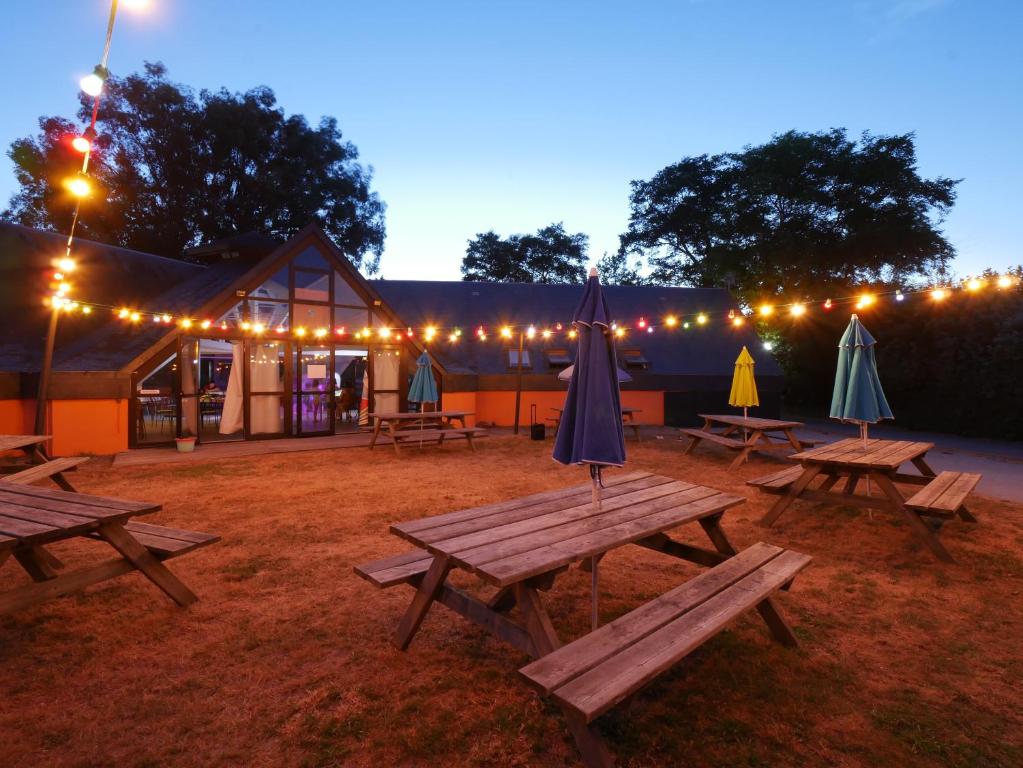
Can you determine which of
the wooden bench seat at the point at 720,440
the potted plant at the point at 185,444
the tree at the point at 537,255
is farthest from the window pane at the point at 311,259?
the tree at the point at 537,255

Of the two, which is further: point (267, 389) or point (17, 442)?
point (267, 389)

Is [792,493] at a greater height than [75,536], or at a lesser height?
lesser

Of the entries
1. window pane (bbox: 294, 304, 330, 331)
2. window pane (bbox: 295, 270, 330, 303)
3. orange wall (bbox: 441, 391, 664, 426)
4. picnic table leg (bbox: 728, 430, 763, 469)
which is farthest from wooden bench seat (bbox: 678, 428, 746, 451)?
window pane (bbox: 295, 270, 330, 303)

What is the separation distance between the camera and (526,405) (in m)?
16.0

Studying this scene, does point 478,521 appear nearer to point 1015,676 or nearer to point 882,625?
point 882,625

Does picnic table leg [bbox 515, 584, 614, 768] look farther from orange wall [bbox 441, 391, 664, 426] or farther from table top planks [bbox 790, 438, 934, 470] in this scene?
orange wall [bbox 441, 391, 664, 426]

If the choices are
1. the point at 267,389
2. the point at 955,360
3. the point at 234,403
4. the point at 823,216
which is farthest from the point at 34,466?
the point at 823,216

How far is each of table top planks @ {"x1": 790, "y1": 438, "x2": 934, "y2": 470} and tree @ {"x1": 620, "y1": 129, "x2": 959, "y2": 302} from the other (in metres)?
16.1

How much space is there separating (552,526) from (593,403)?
2.63ft

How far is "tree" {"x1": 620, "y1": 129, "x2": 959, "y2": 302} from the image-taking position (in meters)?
21.4

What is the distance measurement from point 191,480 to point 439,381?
7.52 metres

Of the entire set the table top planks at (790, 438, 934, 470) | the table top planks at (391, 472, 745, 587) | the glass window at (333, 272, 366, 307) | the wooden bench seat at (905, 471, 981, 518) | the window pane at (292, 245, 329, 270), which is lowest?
the wooden bench seat at (905, 471, 981, 518)

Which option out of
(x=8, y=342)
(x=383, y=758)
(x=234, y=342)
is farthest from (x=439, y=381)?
(x=383, y=758)

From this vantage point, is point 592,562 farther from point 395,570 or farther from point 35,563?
point 35,563
